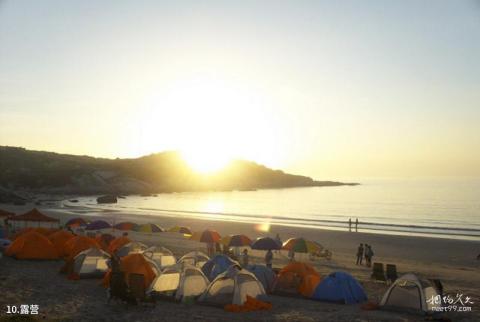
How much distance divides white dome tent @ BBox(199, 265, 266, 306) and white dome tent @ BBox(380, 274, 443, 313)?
12.8 feet

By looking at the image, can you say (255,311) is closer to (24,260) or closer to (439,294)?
(439,294)

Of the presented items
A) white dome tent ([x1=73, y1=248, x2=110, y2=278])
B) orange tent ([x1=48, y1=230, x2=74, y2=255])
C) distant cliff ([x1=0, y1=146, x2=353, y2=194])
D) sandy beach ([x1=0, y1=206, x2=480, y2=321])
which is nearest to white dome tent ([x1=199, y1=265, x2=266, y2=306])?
sandy beach ([x1=0, y1=206, x2=480, y2=321])

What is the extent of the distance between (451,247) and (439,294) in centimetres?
2275

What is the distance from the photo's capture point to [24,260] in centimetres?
2022

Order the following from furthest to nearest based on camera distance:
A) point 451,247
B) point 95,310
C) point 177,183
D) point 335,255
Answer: point 177,183 → point 451,247 → point 335,255 → point 95,310

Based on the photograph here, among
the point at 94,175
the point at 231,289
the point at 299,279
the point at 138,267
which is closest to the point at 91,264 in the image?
the point at 138,267

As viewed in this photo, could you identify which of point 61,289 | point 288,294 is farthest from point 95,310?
point 288,294

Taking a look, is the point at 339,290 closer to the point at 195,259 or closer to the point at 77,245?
the point at 195,259

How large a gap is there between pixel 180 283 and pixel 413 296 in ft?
22.3

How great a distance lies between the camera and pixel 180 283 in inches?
559

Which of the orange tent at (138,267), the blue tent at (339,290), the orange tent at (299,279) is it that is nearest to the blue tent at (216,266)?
the orange tent at (299,279)

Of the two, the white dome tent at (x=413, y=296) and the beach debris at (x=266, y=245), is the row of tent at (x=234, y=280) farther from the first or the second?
the beach debris at (x=266, y=245)

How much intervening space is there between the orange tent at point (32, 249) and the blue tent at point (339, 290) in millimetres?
12239

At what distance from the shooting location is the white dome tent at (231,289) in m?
13.4
